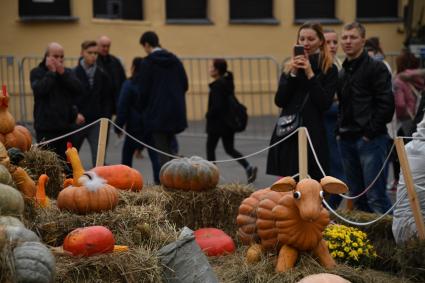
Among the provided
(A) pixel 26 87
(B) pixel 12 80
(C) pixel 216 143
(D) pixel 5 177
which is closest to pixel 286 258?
(D) pixel 5 177

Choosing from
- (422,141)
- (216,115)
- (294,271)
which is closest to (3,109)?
(294,271)

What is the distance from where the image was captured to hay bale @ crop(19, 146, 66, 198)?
313 inches

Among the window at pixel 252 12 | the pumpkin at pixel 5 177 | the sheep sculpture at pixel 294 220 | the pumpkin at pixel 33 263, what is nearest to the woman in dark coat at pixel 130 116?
the sheep sculpture at pixel 294 220

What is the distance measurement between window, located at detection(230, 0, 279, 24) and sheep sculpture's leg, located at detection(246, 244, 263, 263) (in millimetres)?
16923

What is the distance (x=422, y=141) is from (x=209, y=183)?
1749mm

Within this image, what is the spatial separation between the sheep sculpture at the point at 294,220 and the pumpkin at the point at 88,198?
1.00 m

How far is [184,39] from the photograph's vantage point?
22844 mm

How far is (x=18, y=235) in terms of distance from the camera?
5.09m

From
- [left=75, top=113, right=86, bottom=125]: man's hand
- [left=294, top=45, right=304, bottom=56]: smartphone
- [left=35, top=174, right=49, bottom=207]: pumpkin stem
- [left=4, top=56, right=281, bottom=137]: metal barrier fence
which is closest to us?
[left=35, top=174, right=49, bottom=207]: pumpkin stem

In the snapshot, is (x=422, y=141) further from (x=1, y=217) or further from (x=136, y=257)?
(x=1, y=217)

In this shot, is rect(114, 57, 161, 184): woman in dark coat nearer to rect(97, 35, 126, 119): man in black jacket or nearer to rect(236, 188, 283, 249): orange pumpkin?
rect(97, 35, 126, 119): man in black jacket

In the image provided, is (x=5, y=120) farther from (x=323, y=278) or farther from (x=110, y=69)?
(x=110, y=69)

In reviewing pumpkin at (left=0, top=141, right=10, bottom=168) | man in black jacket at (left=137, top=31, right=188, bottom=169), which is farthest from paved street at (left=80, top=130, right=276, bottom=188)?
pumpkin at (left=0, top=141, right=10, bottom=168)

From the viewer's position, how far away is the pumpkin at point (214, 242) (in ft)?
25.0
